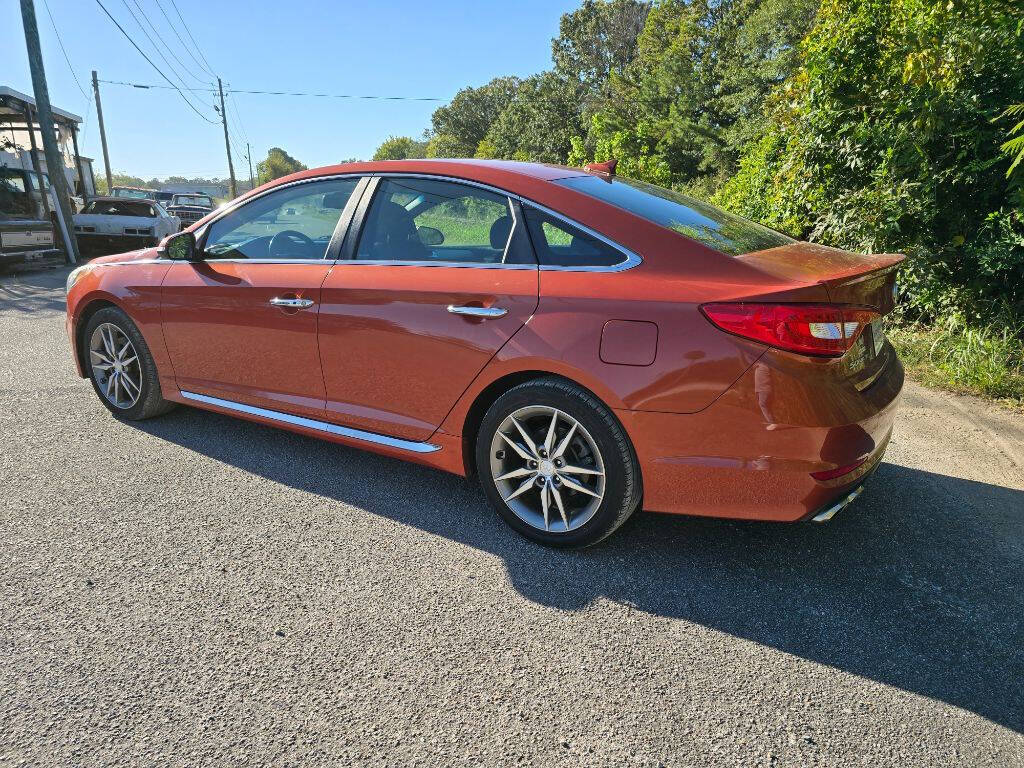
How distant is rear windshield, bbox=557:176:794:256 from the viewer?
2.86m

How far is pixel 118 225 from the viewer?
1592 cm

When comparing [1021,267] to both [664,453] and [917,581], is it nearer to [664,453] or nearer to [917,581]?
[917,581]

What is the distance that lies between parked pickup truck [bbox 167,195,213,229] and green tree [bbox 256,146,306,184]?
115 m

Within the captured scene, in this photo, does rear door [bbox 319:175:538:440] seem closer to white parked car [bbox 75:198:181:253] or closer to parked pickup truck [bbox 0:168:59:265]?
parked pickup truck [bbox 0:168:59:265]

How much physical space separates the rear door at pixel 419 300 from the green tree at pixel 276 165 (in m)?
146

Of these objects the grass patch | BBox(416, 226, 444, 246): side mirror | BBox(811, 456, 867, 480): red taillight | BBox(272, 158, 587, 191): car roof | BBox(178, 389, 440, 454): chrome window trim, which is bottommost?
the grass patch

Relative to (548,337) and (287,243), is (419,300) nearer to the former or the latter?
(548,337)

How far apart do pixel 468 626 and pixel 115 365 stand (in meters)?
3.21

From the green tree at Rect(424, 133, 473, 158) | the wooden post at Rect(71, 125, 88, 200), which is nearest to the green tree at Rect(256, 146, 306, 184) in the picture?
the green tree at Rect(424, 133, 473, 158)

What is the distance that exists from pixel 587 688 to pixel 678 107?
31.3 metres

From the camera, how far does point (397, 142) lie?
122 metres

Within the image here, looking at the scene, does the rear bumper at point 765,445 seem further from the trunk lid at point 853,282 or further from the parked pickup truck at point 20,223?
the parked pickup truck at point 20,223

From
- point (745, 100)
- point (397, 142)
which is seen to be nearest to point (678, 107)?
point (745, 100)

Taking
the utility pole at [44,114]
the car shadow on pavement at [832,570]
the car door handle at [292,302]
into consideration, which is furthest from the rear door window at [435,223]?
the utility pole at [44,114]
